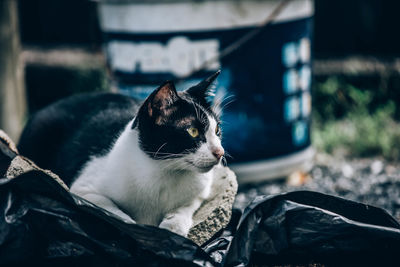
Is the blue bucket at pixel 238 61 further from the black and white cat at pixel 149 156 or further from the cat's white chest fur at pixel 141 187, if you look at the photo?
the cat's white chest fur at pixel 141 187

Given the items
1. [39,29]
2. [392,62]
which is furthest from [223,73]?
[39,29]

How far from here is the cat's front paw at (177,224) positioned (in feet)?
6.86

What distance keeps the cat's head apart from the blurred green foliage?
223 cm

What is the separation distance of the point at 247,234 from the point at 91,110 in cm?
96

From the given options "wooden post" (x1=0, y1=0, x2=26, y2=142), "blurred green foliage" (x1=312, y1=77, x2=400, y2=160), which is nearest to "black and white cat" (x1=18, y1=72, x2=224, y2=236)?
"wooden post" (x1=0, y1=0, x2=26, y2=142)

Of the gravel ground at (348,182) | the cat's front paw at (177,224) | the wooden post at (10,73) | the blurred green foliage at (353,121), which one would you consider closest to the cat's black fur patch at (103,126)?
the cat's front paw at (177,224)

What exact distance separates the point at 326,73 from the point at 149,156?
3004 millimetres

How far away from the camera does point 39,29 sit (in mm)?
5312

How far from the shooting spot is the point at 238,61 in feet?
11.1

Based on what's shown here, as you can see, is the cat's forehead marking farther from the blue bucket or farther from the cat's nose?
the blue bucket

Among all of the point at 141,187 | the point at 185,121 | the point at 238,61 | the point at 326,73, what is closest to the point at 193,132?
the point at 185,121

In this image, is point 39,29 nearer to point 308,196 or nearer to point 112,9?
point 112,9

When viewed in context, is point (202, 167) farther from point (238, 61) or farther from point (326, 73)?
point (326, 73)

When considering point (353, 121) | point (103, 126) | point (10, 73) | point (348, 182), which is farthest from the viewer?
point (353, 121)
